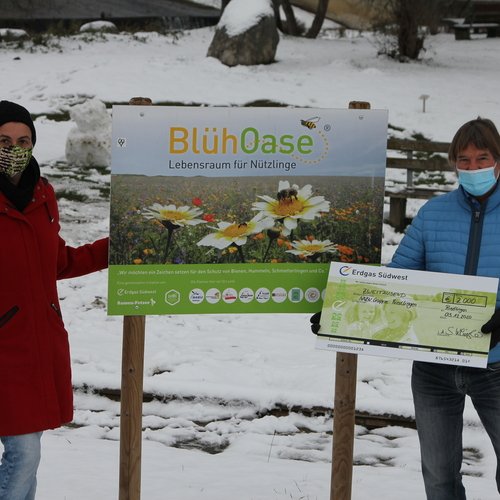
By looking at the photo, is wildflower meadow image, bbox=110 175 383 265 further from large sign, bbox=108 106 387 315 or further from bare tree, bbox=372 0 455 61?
bare tree, bbox=372 0 455 61

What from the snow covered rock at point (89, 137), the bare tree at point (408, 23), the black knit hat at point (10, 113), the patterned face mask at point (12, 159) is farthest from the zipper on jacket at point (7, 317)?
the bare tree at point (408, 23)

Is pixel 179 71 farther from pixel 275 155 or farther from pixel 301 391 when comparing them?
pixel 275 155

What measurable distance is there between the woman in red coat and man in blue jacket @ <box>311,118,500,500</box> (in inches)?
41.9

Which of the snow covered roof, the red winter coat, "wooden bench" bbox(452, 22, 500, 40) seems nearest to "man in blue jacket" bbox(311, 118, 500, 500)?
the red winter coat

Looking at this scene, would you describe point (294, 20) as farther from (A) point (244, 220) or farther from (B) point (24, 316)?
(B) point (24, 316)

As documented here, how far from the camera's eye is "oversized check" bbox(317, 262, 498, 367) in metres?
3.56

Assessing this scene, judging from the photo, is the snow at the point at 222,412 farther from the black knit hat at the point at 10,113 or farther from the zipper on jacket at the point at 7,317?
the black knit hat at the point at 10,113

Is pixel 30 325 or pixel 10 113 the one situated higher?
pixel 10 113

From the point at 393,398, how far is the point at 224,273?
239 cm

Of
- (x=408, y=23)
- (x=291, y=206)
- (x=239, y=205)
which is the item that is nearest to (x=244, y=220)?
(x=239, y=205)

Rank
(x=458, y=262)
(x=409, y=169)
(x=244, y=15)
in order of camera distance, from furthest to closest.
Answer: (x=244, y=15), (x=409, y=169), (x=458, y=262)

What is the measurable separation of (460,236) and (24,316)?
5.48ft

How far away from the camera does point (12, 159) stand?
3361 millimetres

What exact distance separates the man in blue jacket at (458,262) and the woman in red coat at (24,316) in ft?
3.49
